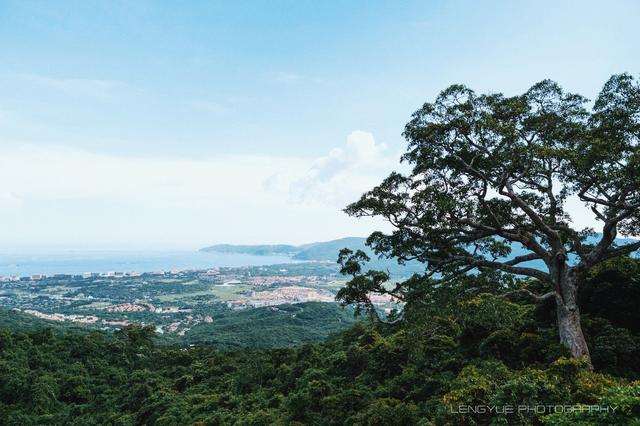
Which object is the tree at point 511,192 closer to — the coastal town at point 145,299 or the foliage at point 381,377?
the foliage at point 381,377

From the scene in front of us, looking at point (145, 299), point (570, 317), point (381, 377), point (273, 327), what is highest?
point (570, 317)

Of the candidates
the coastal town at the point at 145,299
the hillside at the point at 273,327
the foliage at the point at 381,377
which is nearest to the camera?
the foliage at the point at 381,377

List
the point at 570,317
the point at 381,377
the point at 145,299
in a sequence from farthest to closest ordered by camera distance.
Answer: the point at 145,299, the point at 381,377, the point at 570,317

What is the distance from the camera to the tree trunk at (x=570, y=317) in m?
9.85

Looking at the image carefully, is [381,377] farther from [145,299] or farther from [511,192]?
[145,299]

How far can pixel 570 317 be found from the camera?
33.7 ft

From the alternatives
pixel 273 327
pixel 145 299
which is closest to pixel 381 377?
pixel 273 327

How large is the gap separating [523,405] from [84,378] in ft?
117

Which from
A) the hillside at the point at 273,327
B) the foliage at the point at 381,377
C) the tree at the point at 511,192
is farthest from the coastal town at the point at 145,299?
the tree at the point at 511,192

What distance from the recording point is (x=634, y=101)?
10.2 m

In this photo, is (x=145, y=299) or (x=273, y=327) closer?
(x=273, y=327)

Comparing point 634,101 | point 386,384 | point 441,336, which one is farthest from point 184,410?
point 634,101

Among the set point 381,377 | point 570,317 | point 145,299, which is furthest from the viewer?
point 145,299

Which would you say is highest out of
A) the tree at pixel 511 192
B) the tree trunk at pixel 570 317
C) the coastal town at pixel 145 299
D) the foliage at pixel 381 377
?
the tree at pixel 511 192
